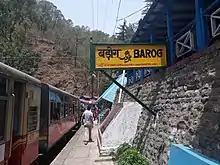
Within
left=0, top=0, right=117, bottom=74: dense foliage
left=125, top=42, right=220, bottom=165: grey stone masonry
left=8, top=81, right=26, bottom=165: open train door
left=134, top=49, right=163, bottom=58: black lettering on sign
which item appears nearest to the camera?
left=125, top=42, right=220, bottom=165: grey stone masonry

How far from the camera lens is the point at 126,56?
8.16 metres

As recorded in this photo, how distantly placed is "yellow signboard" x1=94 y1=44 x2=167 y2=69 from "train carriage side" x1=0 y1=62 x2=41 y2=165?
1.92m

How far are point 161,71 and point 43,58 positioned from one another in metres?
45.0

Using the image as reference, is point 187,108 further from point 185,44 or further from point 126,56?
point 126,56

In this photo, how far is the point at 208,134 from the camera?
4.89 meters

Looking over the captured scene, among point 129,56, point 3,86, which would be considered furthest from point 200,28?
point 3,86

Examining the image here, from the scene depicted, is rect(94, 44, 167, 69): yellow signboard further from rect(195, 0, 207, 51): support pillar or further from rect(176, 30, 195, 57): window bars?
rect(195, 0, 207, 51): support pillar

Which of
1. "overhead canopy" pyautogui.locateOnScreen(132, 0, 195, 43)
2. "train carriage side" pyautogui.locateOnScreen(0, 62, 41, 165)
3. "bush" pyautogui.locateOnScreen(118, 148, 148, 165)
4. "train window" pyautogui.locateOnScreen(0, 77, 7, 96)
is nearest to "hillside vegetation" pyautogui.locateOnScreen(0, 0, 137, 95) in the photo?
"overhead canopy" pyautogui.locateOnScreen(132, 0, 195, 43)

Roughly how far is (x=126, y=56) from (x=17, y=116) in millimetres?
3563

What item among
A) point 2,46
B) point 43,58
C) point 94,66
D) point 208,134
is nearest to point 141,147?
point 94,66

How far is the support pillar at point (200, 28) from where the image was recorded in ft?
19.4

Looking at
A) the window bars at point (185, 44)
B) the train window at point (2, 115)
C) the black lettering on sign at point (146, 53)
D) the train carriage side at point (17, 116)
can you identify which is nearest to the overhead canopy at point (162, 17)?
the window bars at point (185, 44)

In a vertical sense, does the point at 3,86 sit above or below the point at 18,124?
above

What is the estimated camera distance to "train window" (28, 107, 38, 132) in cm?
675
